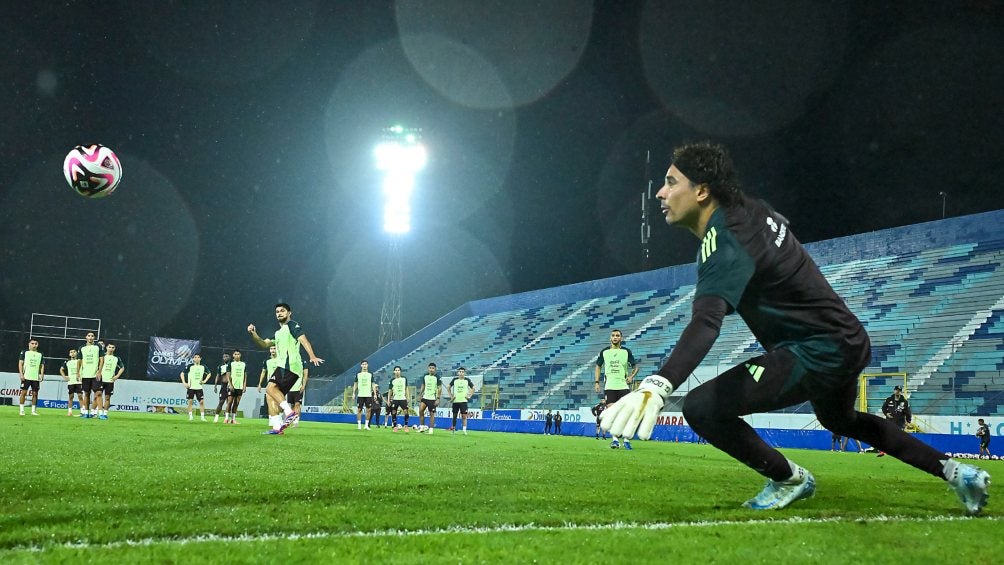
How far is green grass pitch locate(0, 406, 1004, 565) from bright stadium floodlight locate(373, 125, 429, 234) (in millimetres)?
37437

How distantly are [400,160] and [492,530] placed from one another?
137 ft

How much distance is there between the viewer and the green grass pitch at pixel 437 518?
9.74 ft

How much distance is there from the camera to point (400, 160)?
44.2 meters

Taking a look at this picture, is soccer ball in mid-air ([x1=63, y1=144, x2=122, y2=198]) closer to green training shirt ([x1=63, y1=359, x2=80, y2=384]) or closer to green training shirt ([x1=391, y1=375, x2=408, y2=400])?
green training shirt ([x1=63, y1=359, x2=80, y2=384])

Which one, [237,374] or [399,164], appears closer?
[237,374]

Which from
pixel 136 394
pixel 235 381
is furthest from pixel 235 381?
pixel 136 394

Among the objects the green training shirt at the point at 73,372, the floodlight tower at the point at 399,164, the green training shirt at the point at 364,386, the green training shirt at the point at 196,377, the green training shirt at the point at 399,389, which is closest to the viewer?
the green training shirt at the point at 73,372

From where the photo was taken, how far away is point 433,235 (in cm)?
5609

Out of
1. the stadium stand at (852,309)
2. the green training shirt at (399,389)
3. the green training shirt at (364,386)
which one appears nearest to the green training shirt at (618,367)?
the green training shirt at (399,389)

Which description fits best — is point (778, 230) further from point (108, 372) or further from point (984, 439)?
point (108, 372)

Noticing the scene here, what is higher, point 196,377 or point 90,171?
point 90,171

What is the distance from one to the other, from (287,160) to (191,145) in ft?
18.4

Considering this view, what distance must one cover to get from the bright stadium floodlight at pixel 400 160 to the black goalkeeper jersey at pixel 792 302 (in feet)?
132

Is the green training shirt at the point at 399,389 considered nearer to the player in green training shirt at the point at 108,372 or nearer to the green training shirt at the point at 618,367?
the player in green training shirt at the point at 108,372
